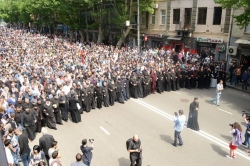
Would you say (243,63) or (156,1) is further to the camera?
(156,1)

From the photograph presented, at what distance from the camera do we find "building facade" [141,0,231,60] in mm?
21328

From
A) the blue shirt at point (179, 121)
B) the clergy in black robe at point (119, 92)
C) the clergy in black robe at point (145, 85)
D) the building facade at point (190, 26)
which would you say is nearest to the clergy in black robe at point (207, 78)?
the clergy in black robe at point (145, 85)

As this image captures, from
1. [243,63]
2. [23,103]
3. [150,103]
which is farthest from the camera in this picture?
[243,63]

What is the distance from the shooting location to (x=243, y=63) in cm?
1950

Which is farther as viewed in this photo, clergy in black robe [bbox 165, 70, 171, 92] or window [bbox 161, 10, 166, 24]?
window [bbox 161, 10, 166, 24]

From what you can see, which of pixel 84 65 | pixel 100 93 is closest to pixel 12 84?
pixel 100 93

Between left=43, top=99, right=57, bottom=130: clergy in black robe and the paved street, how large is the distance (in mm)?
361

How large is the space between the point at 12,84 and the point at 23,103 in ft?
9.64

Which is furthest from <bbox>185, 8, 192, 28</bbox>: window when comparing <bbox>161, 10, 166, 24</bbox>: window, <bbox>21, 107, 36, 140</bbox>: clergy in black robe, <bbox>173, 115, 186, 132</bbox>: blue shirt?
<bbox>21, 107, 36, 140</bbox>: clergy in black robe

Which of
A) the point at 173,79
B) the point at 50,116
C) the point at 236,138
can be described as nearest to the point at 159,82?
the point at 173,79

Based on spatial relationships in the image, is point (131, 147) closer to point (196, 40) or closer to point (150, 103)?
point (150, 103)

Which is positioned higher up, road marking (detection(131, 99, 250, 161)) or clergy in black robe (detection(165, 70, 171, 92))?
clergy in black robe (detection(165, 70, 171, 92))

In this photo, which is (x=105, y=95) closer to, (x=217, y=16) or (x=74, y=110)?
(x=74, y=110)

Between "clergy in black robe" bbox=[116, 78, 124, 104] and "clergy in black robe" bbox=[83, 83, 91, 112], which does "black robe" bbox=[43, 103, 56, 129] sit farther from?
"clergy in black robe" bbox=[116, 78, 124, 104]
